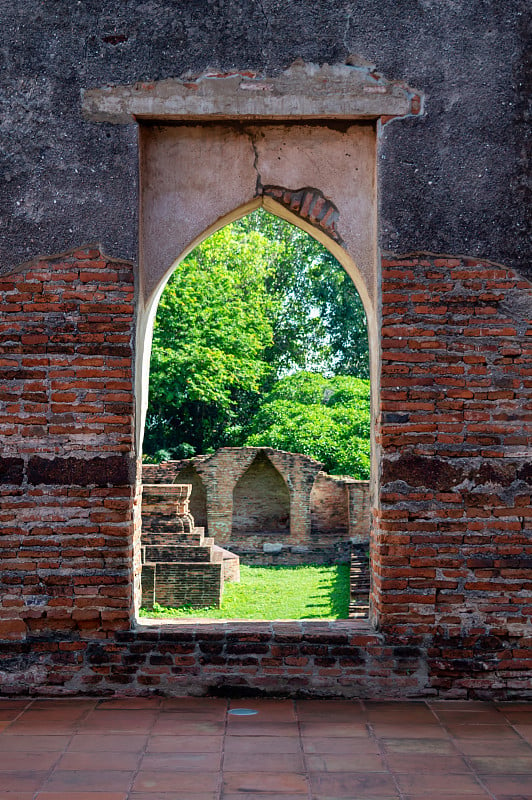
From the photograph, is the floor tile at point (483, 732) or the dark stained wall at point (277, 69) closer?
the floor tile at point (483, 732)

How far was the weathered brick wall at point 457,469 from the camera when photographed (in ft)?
14.4

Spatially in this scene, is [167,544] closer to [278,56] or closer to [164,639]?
[164,639]

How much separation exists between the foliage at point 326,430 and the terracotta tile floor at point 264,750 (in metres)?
16.1

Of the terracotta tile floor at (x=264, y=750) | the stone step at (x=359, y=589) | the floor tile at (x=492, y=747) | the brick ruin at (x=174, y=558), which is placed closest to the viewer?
the terracotta tile floor at (x=264, y=750)

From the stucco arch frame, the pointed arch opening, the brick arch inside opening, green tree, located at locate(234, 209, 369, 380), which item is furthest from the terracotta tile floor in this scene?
green tree, located at locate(234, 209, 369, 380)

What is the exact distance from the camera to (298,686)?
441 cm

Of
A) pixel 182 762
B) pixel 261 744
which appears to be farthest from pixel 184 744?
pixel 261 744

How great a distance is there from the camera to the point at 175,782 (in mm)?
3295

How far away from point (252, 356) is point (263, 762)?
2097 centimetres

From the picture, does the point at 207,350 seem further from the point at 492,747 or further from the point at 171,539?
the point at 492,747

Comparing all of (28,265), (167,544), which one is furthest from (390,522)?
(167,544)

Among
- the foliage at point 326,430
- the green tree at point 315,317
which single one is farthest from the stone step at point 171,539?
the green tree at point 315,317

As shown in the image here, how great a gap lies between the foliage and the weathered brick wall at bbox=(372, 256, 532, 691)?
52.2ft

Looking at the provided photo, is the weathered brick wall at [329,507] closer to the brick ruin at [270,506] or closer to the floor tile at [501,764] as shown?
the brick ruin at [270,506]
